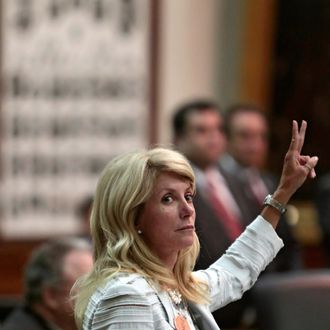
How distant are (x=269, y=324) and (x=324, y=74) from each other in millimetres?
3895

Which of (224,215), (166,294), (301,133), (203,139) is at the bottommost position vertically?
(224,215)

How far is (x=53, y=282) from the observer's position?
12.1 feet

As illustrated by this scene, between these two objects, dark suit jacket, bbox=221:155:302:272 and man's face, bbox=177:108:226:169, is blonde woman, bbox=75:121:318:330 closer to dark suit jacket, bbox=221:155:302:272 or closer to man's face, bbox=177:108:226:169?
dark suit jacket, bbox=221:155:302:272

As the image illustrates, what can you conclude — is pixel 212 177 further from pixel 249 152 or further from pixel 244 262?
pixel 244 262

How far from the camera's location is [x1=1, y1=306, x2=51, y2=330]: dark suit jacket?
3.54m

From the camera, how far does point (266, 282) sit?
348 centimetres

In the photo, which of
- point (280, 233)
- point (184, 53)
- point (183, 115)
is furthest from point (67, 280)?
point (184, 53)

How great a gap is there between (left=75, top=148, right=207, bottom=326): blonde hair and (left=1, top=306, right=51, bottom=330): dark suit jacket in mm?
1142

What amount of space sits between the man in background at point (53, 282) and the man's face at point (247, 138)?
2.32 metres

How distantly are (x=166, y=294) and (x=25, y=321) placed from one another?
125cm

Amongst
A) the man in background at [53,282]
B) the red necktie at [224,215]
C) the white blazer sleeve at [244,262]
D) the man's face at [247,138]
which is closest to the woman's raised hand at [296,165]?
the white blazer sleeve at [244,262]

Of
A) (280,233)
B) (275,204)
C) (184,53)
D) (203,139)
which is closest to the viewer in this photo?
(275,204)

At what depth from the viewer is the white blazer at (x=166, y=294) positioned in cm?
233

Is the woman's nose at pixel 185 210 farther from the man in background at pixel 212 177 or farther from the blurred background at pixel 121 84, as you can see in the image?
the blurred background at pixel 121 84
